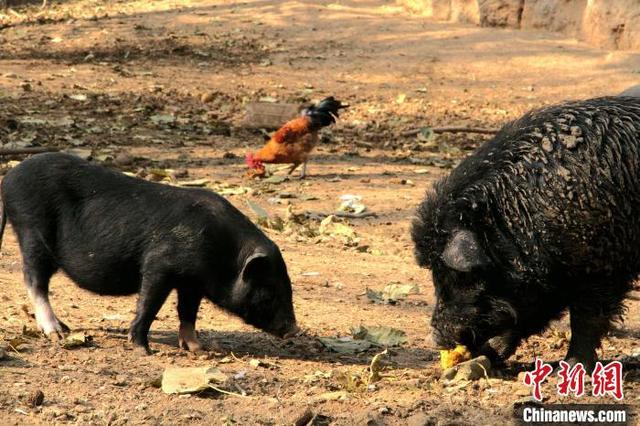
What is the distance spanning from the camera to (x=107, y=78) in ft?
53.7

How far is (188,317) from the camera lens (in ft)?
19.7

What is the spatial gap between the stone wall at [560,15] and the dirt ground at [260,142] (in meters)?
0.37

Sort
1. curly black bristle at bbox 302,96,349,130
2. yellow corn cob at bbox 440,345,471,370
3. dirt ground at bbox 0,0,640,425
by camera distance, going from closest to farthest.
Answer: dirt ground at bbox 0,0,640,425
yellow corn cob at bbox 440,345,471,370
curly black bristle at bbox 302,96,349,130

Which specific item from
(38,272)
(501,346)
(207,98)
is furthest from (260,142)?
(501,346)

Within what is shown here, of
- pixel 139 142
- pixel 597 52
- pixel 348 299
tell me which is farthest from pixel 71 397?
pixel 597 52

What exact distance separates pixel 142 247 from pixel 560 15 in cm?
1453

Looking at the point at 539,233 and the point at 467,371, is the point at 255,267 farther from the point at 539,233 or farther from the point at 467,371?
the point at 539,233

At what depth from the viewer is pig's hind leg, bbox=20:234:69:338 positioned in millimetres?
6051

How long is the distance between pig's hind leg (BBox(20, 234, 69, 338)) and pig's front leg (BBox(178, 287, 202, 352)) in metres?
0.64

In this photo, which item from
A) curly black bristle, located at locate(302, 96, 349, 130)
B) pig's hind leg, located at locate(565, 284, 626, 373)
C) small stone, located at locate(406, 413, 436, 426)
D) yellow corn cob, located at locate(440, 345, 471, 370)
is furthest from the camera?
curly black bristle, located at locate(302, 96, 349, 130)

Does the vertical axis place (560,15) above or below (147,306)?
above

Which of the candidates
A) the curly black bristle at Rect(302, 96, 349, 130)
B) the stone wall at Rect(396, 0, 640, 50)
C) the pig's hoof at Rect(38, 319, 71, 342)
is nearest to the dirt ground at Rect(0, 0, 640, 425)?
the pig's hoof at Rect(38, 319, 71, 342)

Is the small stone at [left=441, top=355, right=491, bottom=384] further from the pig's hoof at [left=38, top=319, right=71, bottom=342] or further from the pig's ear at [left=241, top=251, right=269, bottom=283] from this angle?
the pig's hoof at [left=38, top=319, right=71, bottom=342]

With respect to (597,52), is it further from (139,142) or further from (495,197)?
(495,197)
